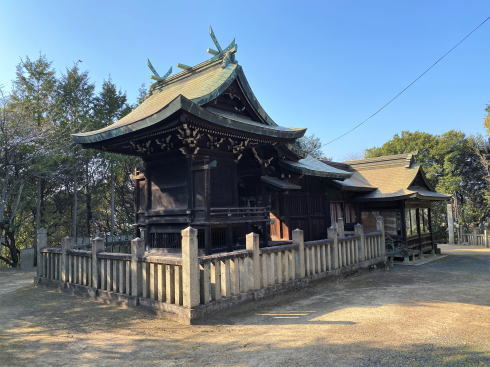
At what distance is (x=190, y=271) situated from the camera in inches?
218

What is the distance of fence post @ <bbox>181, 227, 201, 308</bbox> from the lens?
18.1 feet

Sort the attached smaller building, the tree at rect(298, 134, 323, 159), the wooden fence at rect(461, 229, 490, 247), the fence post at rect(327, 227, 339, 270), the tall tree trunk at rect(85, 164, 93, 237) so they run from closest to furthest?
the fence post at rect(327, 227, 339, 270)
the attached smaller building
the tall tree trunk at rect(85, 164, 93, 237)
the wooden fence at rect(461, 229, 490, 247)
the tree at rect(298, 134, 323, 159)

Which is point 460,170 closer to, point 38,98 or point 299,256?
point 299,256

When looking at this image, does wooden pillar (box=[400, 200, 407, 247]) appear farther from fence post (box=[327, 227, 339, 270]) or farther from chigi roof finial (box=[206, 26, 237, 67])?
chigi roof finial (box=[206, 26, 237, 67])

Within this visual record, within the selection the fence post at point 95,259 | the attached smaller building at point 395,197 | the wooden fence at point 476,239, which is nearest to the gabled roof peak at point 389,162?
the attached smaller building at point 395,197

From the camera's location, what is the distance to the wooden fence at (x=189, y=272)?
18.8ft

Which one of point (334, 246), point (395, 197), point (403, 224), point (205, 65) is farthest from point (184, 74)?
point (403, 224)

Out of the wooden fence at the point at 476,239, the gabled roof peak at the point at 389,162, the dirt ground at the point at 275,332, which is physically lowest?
the wooden fence at the point at 476,239

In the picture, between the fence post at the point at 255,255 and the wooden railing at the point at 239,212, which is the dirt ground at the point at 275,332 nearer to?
the fence post at the point at 255,255

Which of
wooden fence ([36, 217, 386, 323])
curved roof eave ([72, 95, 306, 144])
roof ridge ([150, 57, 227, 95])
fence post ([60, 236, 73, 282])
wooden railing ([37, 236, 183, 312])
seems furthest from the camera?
roof ridge ([150, 57, 227, 95])

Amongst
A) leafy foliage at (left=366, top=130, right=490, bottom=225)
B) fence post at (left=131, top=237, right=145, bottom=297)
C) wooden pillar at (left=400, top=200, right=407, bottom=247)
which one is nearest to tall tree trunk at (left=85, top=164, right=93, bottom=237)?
fence post at (left=131, top=237, right=145, bottom=297)

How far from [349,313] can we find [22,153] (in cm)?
1490

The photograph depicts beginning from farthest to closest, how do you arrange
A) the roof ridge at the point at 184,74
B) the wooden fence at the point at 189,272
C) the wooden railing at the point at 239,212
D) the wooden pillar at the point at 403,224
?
1. the wooden pillar at the point at 403,224
2. the roof ridge at the point at 184,74
3. the wooden railing at the point at 239,212
4. the wooden fence at the point at 189,272

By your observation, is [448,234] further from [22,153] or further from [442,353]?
[22,153]
